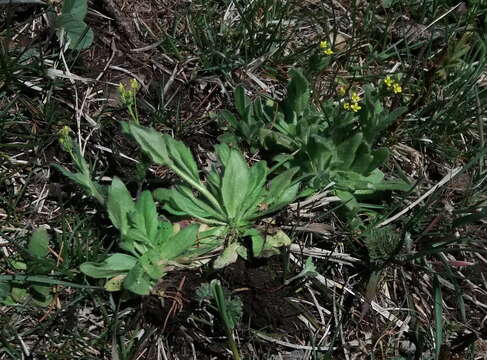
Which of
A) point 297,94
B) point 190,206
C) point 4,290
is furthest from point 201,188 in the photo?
point 4,290

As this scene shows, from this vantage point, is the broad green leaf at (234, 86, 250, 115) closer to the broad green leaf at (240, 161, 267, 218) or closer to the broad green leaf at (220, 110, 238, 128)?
the broad green leaf at (220, 110, 238, 128)

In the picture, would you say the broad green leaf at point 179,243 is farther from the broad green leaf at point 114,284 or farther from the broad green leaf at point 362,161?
the broad green leaf at point 362,161

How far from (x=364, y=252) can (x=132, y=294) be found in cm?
104

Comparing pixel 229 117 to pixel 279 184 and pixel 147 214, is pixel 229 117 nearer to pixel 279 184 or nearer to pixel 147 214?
pixel 279 184

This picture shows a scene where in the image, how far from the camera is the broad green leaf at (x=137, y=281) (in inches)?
88.2

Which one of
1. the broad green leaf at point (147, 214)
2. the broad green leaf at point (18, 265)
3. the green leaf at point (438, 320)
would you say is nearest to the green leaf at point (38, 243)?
the broad green leaf at point (18, 265)

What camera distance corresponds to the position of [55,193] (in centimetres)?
262

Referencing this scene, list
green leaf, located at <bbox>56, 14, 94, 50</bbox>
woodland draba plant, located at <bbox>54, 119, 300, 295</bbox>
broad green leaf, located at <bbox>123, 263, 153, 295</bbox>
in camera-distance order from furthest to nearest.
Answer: green leaf, located at <bbox>56, 14, 94, 50</bbox> < woodland draba plant, located at <bbox>54, 119, 300, 295</bbox> < broad green leaf, located at <bbox>123, 263, 153, 295</bbox>

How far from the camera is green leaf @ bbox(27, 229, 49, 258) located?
94.3 inches

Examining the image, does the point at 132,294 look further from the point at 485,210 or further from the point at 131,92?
the point at 485,210

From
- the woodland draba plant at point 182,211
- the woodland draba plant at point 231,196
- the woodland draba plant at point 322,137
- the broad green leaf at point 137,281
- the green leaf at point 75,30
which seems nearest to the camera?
the broad green leaf at point 137,281

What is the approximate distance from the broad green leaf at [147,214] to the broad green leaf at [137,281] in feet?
0.50

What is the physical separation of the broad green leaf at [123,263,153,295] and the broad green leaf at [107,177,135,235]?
0.18m

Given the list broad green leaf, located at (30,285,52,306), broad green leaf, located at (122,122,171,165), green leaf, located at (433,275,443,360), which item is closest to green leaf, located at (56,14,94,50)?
broad green leaf, located at (122,122,171,165)
